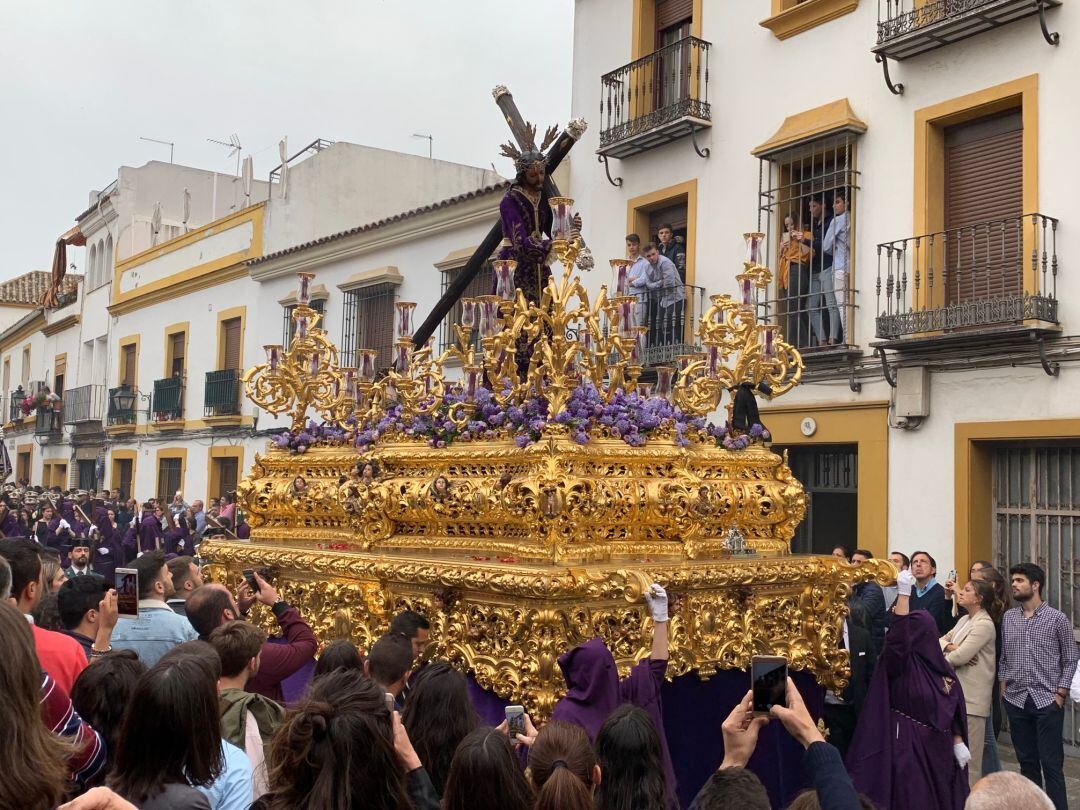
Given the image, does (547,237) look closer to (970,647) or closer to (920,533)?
(970,647)

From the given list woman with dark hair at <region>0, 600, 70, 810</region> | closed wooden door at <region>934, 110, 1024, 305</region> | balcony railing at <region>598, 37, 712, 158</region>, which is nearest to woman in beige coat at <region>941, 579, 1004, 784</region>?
closed wooden door at <region>934, 110, 1024, 305</region>

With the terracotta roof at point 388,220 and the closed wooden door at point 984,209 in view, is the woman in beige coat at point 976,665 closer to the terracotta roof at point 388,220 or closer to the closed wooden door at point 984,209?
the closed wooden door at point 984,209

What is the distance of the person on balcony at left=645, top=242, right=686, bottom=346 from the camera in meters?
10.3

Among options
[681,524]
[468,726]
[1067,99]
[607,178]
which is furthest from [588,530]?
[607,178]

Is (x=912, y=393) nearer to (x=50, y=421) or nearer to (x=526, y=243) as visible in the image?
(x=526, y=243)

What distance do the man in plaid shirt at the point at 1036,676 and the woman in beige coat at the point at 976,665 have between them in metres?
0.11

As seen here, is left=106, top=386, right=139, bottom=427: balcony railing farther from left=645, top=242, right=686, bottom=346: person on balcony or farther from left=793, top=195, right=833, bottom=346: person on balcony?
left=793, top=195, right=833, bottom=346: person on balcony

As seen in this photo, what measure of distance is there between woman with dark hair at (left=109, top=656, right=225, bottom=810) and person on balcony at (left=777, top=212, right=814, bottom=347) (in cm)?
796

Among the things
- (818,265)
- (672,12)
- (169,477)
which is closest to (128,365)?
(169,477)

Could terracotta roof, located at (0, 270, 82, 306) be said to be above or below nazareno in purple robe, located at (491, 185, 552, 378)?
above

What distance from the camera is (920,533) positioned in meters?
9.12

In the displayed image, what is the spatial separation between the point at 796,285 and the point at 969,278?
5.82 ft

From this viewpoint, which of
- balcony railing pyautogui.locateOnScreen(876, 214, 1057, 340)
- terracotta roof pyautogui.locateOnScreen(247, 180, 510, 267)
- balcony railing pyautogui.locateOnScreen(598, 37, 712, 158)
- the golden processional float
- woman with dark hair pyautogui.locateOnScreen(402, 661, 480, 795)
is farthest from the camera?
terracotta roof pyautogui.locateOnScreen(247, 180, 510, 267)

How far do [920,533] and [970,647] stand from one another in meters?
3.03
